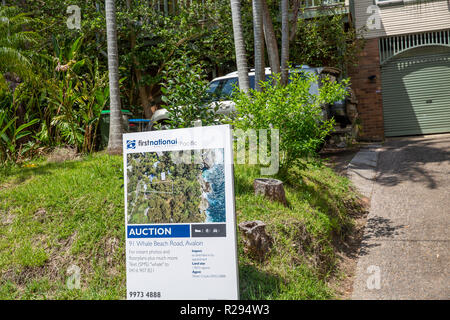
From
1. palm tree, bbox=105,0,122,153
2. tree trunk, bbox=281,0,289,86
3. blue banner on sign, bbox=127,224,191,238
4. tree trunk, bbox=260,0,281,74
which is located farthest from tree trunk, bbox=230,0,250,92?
blue banner on sign, bbox=127,224,191,238

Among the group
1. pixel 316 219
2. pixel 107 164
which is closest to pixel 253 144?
pixel 316 219

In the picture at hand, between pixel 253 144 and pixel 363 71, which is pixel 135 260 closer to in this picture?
pixel 253 144

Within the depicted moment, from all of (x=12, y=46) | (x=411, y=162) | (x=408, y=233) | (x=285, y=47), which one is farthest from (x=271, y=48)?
(x=12, y=46)

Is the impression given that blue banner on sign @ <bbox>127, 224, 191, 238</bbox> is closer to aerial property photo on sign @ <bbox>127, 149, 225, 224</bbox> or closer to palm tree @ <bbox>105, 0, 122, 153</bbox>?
aerial property photo on sign @ <bbox>127, 149, 225, 224</bbox>

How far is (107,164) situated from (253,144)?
2.33 metres

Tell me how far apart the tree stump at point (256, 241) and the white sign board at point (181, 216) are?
1.17 meters

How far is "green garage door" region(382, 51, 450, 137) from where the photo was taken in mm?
14977

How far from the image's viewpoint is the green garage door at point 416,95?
49.1ft

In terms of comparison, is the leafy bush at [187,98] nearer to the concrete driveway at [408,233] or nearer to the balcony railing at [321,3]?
the concrete driveway at [408,233]

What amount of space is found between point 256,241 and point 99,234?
1807 millimetres

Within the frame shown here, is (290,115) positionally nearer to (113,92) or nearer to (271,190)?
(271,190)

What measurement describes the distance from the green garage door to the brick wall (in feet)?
1.17

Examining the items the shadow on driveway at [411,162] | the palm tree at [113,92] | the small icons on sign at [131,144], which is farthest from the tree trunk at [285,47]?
the small icons on sign at [131,144]

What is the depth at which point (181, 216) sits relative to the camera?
3.65m
